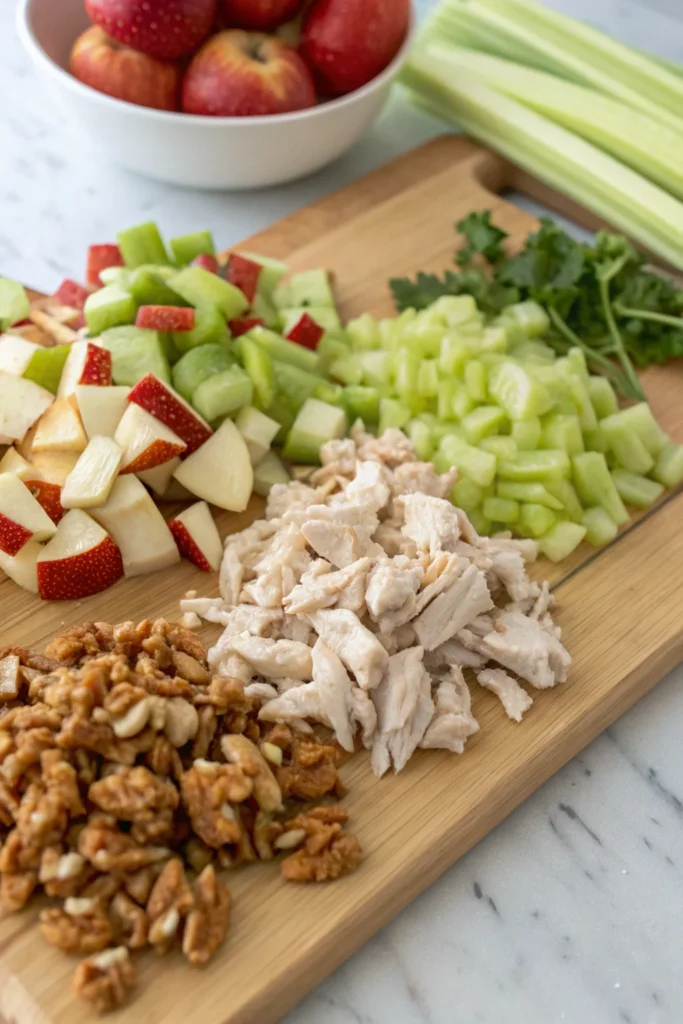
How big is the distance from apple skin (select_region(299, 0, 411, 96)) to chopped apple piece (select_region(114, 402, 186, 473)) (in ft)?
5.72

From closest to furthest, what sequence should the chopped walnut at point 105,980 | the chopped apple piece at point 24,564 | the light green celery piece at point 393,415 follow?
the chopped walnut at point 105,980 → the chopped apple piece at point 24,564 → the light green celery piece at point 393,415

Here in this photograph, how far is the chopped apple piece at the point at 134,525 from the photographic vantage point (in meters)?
2.80

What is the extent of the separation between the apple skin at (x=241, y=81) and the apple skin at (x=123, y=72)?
78mm

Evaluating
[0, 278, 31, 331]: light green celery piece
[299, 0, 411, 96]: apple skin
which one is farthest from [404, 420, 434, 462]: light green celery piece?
[299, 0, 411, 96]: apple skin

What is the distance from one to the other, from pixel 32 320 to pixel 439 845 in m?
2.04

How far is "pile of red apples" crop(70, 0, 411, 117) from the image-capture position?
361 cm

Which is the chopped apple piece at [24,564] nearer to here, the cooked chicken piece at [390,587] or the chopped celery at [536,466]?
the cooked chicken piece at [390,587]

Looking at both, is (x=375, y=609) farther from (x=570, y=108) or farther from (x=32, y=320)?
(x=570, y=108)

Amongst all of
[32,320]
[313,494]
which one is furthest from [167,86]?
[313,494]

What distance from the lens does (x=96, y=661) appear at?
7.42 ft

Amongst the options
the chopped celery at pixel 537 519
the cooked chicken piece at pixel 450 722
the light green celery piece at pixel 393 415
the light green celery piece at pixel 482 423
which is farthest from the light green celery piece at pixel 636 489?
the cooked chicken piece at pixel 450 722

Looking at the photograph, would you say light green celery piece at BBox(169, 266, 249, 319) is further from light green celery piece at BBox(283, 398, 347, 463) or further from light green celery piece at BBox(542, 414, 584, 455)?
light green celery piece at BBox(542, 414, 584, 455)

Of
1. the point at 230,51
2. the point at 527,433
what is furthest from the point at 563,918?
the point at 230,51

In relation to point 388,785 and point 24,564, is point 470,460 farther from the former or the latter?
point 24,564
